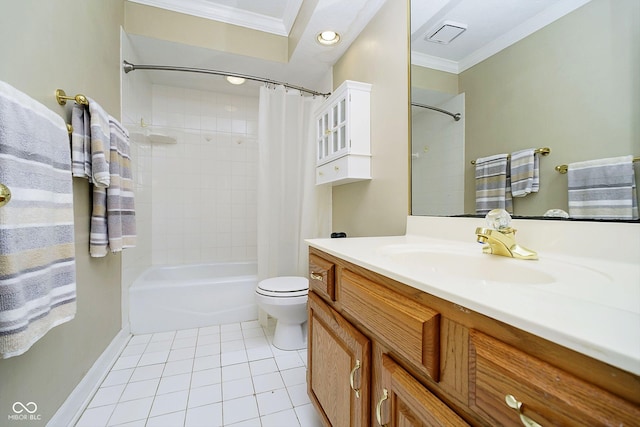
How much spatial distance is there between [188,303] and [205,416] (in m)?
1.02

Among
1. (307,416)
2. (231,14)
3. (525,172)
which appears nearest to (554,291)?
(525,172)

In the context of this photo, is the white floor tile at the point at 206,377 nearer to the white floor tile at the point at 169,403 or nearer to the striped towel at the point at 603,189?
the white floor tile at the point at 169,403

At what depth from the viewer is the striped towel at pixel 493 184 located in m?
0.94

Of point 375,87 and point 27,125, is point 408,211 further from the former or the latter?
point 27,125

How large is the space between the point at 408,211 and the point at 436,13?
923 mm

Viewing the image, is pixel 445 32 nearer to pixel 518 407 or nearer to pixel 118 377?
pixel 518 407

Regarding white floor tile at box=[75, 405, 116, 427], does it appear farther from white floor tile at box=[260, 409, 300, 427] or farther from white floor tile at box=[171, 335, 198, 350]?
white floor tile at box=[260, 409, 300, 427]

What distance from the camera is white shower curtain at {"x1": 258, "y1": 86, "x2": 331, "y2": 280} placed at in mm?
2076

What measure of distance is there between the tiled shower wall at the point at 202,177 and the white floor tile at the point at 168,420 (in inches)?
69.1

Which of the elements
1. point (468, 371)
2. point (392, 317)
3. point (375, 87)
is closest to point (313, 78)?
point (375, 87)

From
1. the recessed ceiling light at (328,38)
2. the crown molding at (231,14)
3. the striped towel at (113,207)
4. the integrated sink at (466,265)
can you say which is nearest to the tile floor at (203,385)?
the striped towel at (113,207)

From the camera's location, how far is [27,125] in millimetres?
802

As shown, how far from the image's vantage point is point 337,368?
0.88 m

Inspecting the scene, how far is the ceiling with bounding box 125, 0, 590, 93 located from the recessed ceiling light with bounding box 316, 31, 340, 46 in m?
0.04
